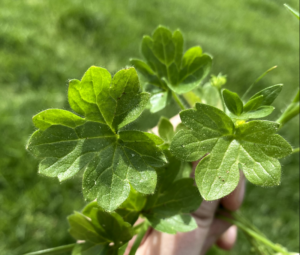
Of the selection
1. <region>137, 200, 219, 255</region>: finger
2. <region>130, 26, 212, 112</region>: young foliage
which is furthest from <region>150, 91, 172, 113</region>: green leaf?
<region>137, 200, 219, 255</region>: finger

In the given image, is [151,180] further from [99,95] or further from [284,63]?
[284,63]

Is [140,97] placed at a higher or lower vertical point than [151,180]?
higher

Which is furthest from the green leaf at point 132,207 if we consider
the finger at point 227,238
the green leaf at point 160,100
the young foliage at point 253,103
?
the finger at point 227,238

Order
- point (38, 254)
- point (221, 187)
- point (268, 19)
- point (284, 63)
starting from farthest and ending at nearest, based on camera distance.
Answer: point (268, 19) < point (284, 63) < point (38, 254) < point (221, 187)

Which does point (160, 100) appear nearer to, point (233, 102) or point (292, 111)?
point (233, 102)

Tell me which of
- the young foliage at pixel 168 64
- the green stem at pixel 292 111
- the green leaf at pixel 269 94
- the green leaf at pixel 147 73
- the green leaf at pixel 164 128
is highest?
the green leaf at pixel 269 94

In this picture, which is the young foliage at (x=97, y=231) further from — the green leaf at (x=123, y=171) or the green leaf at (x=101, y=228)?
the green leaf at (x=123, y=171)

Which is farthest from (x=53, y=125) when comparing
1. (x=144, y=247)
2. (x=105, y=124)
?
(x=144, y=247)
